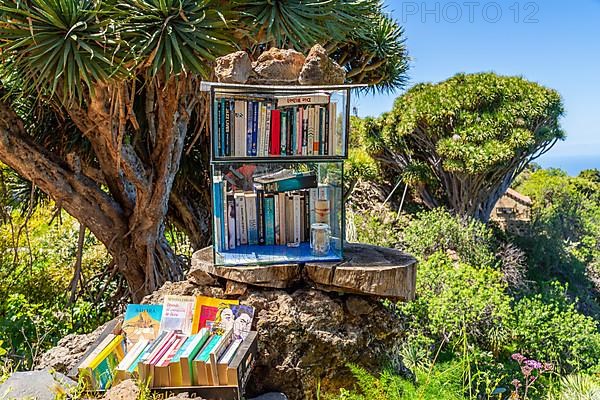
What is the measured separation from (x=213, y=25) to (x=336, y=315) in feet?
8.23

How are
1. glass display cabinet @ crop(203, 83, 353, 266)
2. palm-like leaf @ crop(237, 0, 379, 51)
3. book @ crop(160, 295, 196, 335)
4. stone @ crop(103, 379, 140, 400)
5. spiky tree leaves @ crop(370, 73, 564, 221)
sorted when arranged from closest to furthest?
1. stone @ crop(103, 379, 140, 400)
2. book @ crop(160, 295, 196, 335)
3. glass display cabinet @ crop(203, 83, 353, 266)
4. palm-like leaf @ crop(237, 0, 379, 51)
5. spiky tree leaves @ crop(370, 73, 564, 221)

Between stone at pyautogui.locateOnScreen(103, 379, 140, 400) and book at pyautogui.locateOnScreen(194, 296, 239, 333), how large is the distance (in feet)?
1.60

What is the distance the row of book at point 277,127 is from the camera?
273 cm

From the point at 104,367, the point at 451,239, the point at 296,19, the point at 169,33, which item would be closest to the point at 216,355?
the point at 104,367

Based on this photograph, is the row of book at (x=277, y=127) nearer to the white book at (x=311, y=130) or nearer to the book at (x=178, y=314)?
the white book at (x=311, y=130)

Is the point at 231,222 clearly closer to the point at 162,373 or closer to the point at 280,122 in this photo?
the point at 280,122

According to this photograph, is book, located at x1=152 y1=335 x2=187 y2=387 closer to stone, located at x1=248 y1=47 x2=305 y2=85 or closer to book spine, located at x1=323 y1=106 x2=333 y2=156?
book spine, located at x1=323 y1=106 x2=333 y2=156

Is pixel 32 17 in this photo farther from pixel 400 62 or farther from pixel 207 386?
pixel 400 62

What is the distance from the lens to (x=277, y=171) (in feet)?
9.71

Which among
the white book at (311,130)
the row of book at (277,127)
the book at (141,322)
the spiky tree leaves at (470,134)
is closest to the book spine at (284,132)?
the row of book at (277,127)

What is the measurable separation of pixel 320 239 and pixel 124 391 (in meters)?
1.23

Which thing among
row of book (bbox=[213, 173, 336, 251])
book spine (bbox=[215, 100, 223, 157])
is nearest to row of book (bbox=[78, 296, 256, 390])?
row of book (bbox=[213, 173, 336, 251])

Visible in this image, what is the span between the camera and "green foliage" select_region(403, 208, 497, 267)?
1010 centimetres

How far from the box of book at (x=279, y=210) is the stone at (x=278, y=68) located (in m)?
0.50
